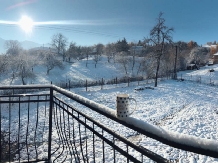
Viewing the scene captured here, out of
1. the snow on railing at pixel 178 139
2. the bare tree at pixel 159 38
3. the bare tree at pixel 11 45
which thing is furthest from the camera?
the bare tree at pixel 11 45

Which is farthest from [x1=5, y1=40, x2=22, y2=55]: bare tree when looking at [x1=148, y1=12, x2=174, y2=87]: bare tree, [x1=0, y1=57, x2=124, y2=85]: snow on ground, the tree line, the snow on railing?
the snow on railing

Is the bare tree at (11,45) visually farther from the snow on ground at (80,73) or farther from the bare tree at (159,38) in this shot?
the bare tree at (159,38)

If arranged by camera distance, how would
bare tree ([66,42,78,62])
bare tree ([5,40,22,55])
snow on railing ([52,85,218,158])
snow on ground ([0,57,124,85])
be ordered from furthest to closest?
bare tree ([66,42,78,62]) → bare tree ([5,40,22,55]) → snow on ground ([0,57,124,85]) → snow on railing ([52,85,218,158])

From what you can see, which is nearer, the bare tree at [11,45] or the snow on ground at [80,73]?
the snow on ground at [80,73]

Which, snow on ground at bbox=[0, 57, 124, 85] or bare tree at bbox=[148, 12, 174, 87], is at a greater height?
bare tree at bbox=[148, 12, 174, 87]

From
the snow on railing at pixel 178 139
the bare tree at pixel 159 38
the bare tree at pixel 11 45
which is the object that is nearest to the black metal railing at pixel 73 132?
the snow on railing at pixel 178 139

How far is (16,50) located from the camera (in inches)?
1165

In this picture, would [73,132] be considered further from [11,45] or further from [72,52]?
[72,52]

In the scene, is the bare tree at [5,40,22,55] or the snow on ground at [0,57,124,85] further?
the bare tree at [5,40,22,55]

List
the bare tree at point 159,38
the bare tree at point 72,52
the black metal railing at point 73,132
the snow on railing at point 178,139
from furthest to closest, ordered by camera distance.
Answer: the bare tree at point 72,52 → the bare tree at point 159,38 → the black metal railing at point 73,132 → the snow on railing at point 178,139

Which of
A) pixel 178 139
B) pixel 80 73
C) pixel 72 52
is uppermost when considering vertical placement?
pixel 72 52

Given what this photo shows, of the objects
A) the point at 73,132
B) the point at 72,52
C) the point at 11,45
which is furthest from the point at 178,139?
the point at 72,52

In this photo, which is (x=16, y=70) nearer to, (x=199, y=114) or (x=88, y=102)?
(x=199, y=114)

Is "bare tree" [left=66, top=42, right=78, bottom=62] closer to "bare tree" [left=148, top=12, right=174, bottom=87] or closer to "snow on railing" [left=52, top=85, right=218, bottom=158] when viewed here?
"bare tree" [left=148, top=12, right=174, bottom=87]
